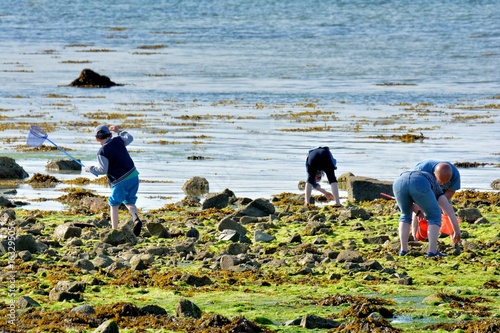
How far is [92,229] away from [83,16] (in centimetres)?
9154

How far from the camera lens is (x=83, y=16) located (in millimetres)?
103000

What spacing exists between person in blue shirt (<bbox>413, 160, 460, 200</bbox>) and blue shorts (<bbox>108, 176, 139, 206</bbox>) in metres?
3.82

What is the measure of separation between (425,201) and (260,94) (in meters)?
27.6

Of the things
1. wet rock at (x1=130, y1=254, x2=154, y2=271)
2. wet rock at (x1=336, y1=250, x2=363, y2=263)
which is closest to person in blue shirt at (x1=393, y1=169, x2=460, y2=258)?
wet rock at (x1=336, y1=250, x2=363, y2=263)

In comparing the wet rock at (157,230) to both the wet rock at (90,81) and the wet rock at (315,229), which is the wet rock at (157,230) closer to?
the wet rock at (315,229)

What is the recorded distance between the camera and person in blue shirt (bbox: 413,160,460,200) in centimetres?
1158

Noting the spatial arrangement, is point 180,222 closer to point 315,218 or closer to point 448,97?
point 315,218

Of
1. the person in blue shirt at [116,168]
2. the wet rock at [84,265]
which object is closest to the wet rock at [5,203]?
the person in blue shirt at [116,168]

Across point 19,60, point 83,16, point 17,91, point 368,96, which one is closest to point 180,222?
point 368,96

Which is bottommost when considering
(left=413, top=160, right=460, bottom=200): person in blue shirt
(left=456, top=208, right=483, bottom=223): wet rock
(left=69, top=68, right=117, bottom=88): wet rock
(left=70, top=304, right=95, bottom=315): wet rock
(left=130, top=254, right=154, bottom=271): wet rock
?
(left=130, top=254, right=154, bottom=271): wet rock

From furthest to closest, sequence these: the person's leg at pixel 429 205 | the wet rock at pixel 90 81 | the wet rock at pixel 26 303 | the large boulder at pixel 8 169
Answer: the wet rock at pixel 90 81
the large boulder at pixel 8 169
the person's leg at pixel 429 205
the wet rock at pixel 26 303

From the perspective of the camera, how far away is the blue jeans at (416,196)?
11.4 metres

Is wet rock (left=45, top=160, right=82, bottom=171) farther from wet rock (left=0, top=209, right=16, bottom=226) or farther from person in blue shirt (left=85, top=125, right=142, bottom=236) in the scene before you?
person in blue shirt (left=85, top=125, right=142, bottom=236)

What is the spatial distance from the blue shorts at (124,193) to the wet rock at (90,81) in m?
30.1
